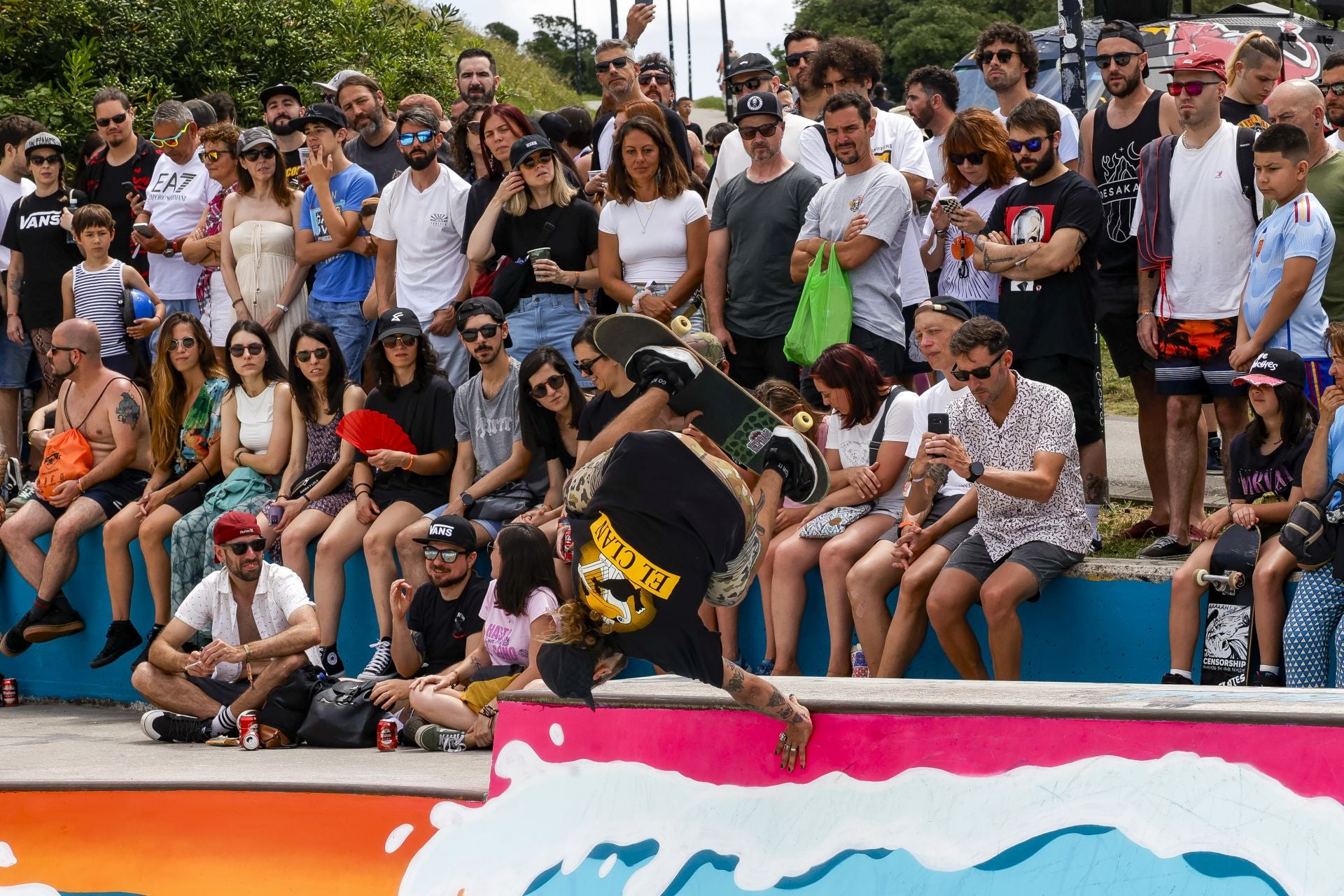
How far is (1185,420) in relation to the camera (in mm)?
6148

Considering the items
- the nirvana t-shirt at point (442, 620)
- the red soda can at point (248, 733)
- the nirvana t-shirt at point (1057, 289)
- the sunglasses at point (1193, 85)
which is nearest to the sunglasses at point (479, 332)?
the nirvana t-shirt at point (442, 620)

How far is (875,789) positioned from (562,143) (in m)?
5.93

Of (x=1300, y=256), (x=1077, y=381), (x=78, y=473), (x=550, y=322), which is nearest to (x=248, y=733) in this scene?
(x=550, y=322)

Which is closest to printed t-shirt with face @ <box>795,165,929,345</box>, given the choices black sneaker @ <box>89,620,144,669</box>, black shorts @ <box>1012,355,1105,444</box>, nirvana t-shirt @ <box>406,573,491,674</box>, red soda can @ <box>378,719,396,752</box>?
black shorts @ <box>1012,355,1105,444</box>

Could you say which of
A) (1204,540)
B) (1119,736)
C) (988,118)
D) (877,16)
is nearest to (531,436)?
(988,118)

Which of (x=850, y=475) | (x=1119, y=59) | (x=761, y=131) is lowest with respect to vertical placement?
(x=850, y=475)

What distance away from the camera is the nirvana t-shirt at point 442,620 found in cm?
684

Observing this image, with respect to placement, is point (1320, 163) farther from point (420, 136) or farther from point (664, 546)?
point (420, 136)

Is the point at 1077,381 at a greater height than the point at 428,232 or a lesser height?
lesser

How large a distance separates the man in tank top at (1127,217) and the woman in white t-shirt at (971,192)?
1.48 feet

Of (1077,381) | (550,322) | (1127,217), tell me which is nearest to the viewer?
(1077,381)

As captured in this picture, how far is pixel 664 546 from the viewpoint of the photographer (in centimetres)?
398

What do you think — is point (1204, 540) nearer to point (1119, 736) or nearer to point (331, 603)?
point (1119, 736)

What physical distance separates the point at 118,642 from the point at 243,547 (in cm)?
177
